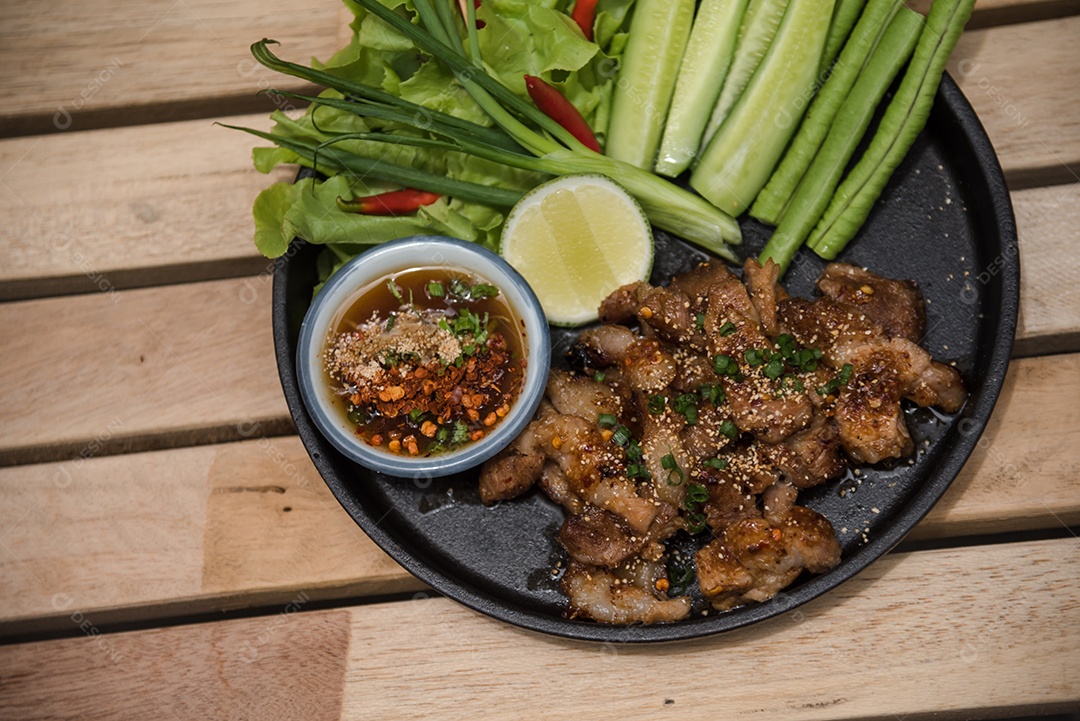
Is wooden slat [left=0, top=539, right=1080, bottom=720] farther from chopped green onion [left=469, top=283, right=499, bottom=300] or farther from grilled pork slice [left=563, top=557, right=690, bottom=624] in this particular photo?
chopped green onion [left=469, top=283, right=499, bottom=300]

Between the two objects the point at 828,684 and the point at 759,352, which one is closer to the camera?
the point at 759,352

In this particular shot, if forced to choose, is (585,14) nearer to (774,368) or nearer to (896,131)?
(896,131)

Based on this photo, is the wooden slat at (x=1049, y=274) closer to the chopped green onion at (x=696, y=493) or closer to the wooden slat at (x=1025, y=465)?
the wooden slat at (x=1025, y=465)

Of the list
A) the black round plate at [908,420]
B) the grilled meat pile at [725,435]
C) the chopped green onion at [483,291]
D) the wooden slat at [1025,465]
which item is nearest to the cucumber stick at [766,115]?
the black round plate at [908,420]

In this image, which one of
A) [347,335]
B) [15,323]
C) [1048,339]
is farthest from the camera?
[15,323]

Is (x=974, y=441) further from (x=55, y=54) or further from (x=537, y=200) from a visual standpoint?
(x=55, y=54)

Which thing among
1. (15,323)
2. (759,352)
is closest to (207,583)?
(15,323)

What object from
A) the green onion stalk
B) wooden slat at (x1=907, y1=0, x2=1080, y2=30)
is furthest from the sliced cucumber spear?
wooden slat at (x1=907, y1=0, x2=1080, y2=30)
